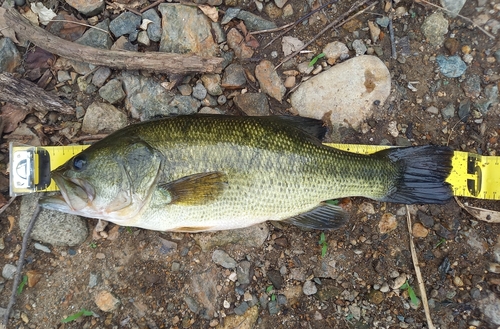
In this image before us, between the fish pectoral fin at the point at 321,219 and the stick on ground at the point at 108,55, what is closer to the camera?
the fish pectoral fin at the point at 321,219

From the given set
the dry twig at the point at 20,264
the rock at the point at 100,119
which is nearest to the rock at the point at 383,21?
the rock at the point at 100,119

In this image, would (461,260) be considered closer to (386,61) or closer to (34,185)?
(386,61)

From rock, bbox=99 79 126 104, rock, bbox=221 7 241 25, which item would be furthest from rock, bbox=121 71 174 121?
rock, bbox=221 7 241 25

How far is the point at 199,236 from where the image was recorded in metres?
4.04

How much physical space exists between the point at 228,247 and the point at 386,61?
2748mm

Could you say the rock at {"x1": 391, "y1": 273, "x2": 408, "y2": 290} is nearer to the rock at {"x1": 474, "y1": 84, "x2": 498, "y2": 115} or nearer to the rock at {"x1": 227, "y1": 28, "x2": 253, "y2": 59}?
A: the rock at {"x1": 474, "y1": 84, "x2": 498, "y2": 115}

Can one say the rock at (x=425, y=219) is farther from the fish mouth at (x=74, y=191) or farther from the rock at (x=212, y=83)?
the fish mouth at (x=74, y=191)

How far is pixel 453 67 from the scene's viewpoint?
424 cm

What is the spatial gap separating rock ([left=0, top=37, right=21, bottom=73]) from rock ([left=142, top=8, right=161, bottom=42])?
1436 mm

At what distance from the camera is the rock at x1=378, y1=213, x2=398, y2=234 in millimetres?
4109

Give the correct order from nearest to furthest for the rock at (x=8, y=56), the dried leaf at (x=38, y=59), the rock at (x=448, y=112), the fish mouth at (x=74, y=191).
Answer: the fish mouth at (x=74, y=191) < the rock at (x=8, y=56) < the dried leaf at (x=38, y=59) < the rock at (x=448, y=112)

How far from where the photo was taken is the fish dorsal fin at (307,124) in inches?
149

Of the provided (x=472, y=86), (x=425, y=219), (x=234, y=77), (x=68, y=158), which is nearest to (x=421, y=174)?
(x=425, y=219)

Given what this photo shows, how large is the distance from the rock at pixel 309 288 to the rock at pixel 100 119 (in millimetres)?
2650
